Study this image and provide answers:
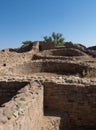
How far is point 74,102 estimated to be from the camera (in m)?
6.53

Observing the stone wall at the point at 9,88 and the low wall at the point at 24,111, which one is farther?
the stone wall at the point at 9,88

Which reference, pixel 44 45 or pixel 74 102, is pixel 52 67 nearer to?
pixel 74 102

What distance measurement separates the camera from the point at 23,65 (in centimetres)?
1196

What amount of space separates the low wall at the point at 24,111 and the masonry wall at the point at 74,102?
53 cm

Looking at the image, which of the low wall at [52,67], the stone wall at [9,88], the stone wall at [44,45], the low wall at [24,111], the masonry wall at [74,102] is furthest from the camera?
the stone wall at [44,45]

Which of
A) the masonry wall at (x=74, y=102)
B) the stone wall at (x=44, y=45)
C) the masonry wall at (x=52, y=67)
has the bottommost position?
the masonry wall at (x=74, y=102)

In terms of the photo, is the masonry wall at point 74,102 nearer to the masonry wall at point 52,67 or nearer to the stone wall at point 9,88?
the stone wall at point 9,88

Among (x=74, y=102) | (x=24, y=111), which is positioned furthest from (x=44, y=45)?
(x=24, y=111)

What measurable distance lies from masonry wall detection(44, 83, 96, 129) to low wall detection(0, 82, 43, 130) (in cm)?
53

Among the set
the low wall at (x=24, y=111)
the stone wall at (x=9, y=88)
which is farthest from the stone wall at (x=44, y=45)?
the low wall at (x=24, y=111)

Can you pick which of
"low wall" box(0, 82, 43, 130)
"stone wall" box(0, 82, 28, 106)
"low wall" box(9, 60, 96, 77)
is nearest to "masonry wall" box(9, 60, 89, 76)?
"low wall" box(9, 60, 96, 77)

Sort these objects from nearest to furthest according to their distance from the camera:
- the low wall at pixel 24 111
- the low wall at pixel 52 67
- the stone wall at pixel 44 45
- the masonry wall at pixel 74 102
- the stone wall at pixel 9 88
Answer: the low wall at pixel 24 111 < the masonry wall at pixel 74 102 < the stone wall at pixel 9 88 < the low wall at pixel 52 67 < the stone wall at pixel 44 45

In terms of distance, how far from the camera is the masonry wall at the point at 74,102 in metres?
6.45

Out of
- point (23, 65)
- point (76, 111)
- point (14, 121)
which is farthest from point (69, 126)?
point (23, 65)
